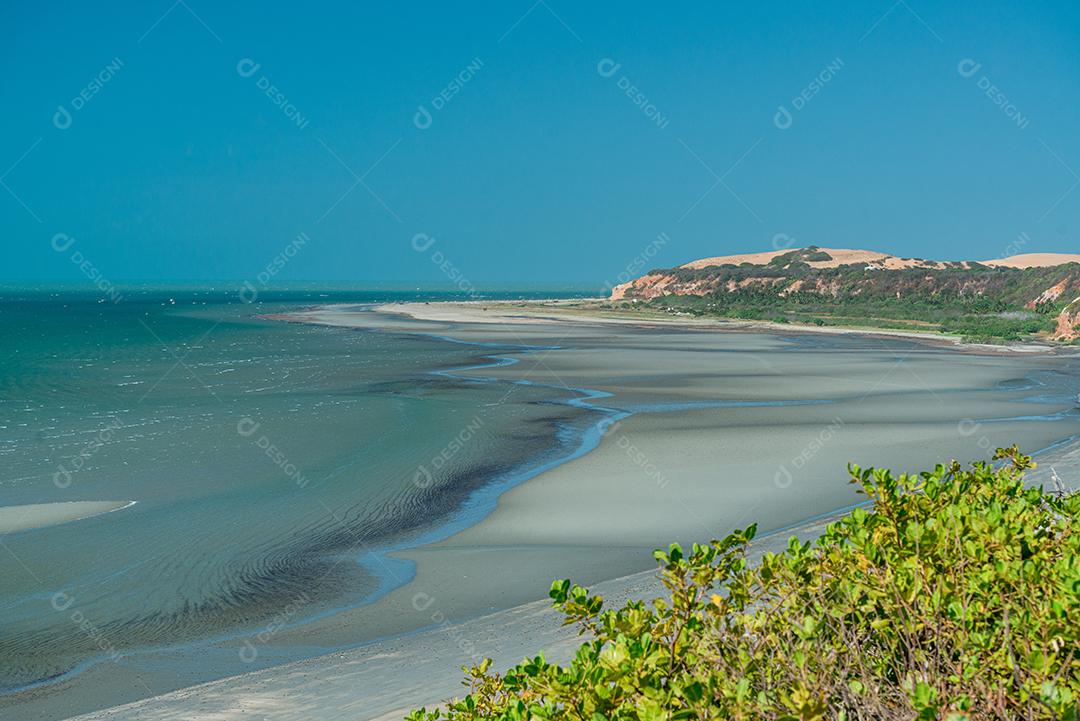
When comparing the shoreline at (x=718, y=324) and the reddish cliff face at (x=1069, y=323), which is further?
the reddish cliff face at (x=1069, y=323)

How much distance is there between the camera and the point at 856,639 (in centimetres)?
353

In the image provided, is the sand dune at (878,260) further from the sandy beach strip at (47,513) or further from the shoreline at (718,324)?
the sandy beach strip at (47,513)

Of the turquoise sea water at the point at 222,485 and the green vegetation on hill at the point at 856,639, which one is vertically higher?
the turquoise sea water at the point at 222,485

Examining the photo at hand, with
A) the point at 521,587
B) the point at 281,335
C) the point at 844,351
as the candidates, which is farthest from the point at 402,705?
the point at 281,335

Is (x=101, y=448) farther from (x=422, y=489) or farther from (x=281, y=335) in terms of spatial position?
(x=281, y=335)

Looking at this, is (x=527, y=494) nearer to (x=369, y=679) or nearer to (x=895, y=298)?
(x=369, y=679)

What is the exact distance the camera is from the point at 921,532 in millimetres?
3863

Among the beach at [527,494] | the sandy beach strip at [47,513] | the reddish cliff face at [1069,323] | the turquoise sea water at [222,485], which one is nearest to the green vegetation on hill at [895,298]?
the reddish cliff face at [1069,323]

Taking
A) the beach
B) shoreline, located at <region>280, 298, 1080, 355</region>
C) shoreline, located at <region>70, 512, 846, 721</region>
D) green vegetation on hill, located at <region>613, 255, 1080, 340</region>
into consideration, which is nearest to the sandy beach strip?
the beach

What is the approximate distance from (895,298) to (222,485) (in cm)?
7756

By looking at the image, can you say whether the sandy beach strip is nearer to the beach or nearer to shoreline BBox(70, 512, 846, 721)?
the beach

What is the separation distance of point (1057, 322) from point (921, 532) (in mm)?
61496

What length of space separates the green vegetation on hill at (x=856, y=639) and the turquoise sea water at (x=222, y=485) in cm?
701

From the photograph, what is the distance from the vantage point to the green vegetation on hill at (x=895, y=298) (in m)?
64.1
